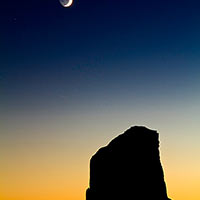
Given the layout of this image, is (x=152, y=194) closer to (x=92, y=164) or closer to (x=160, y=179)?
(x=160, y=179)

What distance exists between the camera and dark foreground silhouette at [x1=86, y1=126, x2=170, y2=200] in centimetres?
6075

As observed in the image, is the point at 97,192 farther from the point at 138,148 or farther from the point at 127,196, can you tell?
the point at 138,148

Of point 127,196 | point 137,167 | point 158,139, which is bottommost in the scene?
point 127,196

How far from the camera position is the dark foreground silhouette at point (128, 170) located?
6075 centimetres

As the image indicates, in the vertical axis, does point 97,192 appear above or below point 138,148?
below

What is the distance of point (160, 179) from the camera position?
205 ft

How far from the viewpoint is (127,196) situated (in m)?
60.7

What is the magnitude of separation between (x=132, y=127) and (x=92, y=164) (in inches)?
371

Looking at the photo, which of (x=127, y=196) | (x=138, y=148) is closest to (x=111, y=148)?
(x=138, y=148)

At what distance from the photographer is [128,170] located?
61.5 m

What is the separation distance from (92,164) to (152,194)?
11.1 meters

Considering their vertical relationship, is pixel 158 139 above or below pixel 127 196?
above

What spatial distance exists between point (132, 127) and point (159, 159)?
8.10 m

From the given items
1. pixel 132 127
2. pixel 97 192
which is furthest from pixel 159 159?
pixel 97 192
